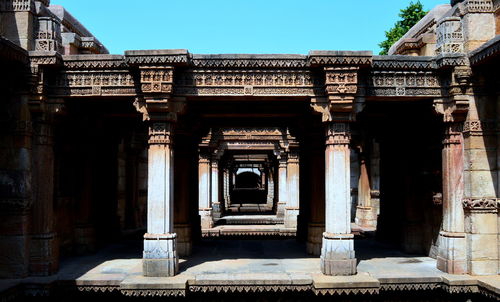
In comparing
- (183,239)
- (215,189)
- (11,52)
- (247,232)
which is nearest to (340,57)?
(183,239)

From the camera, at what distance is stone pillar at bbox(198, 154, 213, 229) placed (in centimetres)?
1870

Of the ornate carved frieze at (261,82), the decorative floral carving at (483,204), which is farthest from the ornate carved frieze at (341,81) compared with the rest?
the decorative floral carving at (483,204)

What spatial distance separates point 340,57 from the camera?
819 cm

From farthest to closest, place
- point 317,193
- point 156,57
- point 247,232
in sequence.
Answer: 1. point 247,232
2. point 317,193
3. point 156,57

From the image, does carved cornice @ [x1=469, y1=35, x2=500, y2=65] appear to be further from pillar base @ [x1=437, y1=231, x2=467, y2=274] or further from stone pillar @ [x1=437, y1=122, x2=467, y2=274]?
pillar base @ [x1=437, y1=231, x2=467, y2=274]

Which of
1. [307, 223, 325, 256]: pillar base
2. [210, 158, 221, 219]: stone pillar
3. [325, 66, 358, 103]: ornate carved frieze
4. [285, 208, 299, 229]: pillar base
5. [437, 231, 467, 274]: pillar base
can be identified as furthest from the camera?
[210, 158, 221, 219]: stone pillar

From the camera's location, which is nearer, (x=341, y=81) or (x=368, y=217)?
(x=341, y=81)

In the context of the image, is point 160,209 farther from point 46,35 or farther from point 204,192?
point 204,192

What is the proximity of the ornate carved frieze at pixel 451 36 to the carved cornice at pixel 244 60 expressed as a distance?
2.58 metres

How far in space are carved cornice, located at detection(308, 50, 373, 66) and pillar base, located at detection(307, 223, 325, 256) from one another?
13.8ft

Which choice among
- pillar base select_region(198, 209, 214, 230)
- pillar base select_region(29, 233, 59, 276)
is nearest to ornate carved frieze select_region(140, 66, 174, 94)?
pillar base select_region(29, 233, 59, 276)

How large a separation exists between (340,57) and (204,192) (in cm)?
1215

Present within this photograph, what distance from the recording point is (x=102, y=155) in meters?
12.2

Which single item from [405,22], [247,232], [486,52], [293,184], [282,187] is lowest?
[247,232]
